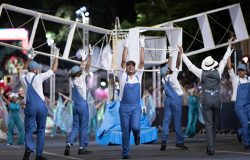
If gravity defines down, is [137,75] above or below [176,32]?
below

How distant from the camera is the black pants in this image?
7891 millimetres

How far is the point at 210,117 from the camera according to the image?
7953 millimetres

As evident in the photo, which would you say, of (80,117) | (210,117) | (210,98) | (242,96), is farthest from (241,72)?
(80,117)

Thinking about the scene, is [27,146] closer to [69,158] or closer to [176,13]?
[69,158]

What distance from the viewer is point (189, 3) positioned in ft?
61.3

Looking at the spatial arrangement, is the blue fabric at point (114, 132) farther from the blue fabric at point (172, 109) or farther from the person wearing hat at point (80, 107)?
the person wearing hat at point (80, 107)

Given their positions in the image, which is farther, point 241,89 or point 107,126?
point 107,126

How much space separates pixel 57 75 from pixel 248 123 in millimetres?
25506

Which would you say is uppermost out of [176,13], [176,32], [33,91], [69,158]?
[176,13]

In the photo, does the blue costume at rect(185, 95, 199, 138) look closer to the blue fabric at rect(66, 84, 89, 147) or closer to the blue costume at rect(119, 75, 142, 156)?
the blue fabric at rect(66, 84, 89, 147)

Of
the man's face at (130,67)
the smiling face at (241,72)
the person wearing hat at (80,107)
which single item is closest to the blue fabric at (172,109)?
the smiling face at (241,72)

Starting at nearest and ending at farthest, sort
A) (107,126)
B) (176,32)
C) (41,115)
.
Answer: (41,115) < (107,126) < (176,32)

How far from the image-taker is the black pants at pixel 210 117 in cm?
789

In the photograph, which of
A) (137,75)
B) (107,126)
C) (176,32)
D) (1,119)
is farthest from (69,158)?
(1,119)
